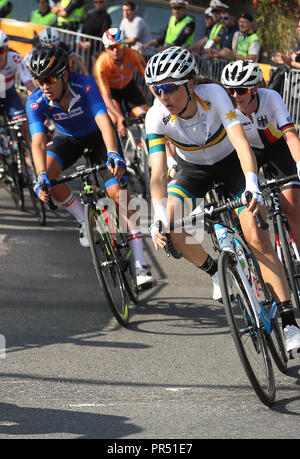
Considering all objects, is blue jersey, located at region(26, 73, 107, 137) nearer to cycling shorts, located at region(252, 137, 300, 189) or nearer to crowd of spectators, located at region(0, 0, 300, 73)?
cycling shorts, located at region(252, 137, 300, 189)

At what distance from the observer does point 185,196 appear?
6.62 metres

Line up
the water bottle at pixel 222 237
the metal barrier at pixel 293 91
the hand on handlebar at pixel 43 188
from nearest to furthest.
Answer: the water bottle at pixel 222 237 < the hand on handlebar at pixel 43 188 < the metal barrier at pixel 293 91

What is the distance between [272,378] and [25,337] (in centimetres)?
227

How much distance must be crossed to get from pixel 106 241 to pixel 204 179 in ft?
4.36

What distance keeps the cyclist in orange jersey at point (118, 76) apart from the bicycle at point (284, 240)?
4484mm

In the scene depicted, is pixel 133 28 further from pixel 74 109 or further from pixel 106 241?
pixel 106 241

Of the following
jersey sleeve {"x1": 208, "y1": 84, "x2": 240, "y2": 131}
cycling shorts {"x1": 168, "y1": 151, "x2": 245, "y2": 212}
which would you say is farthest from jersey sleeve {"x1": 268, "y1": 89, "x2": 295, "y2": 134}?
jersey sleeve {"x1": 208, "y1": 84, "x2": 240, "y2": 131}

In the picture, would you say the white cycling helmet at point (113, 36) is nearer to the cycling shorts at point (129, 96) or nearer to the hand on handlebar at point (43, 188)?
the cycling shorts at point (129, 96)

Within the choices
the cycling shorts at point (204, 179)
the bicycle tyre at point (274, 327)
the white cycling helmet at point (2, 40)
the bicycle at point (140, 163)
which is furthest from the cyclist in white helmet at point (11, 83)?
the bicycle tyre at point (274, 327)

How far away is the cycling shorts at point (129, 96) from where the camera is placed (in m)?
12.4

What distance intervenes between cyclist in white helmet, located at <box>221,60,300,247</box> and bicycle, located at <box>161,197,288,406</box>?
1.32 metres

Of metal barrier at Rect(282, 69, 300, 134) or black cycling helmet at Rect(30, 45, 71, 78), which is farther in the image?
metal barrier at Rect(282, 69, 300, 134)

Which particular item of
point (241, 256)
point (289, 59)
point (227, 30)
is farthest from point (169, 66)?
point (227, 30)

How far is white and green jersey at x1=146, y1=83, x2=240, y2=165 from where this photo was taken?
248 inches
